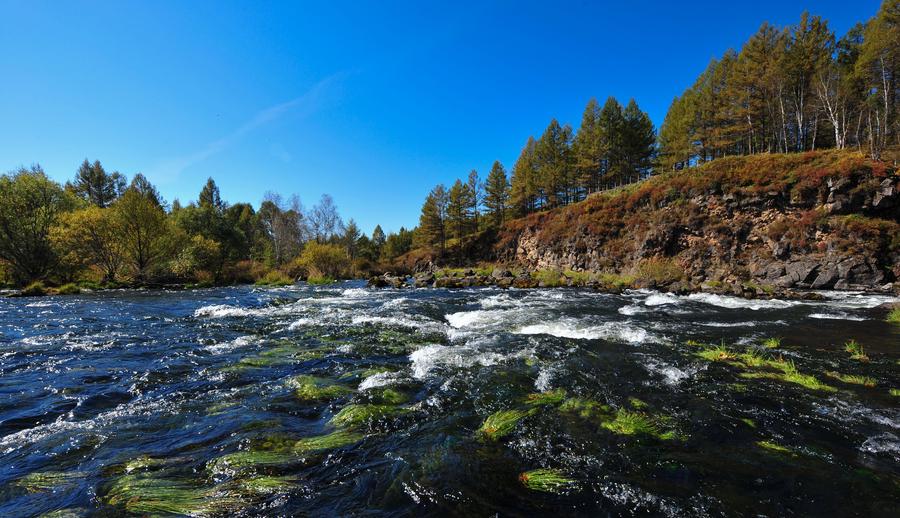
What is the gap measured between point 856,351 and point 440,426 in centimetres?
1220

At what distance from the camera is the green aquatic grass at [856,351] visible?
8972mm

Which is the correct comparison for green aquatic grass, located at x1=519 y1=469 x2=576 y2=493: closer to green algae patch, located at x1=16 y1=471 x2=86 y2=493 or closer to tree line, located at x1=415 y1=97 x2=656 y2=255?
green algae patch, located at x1=16 y1=471 x2=86 y2=493

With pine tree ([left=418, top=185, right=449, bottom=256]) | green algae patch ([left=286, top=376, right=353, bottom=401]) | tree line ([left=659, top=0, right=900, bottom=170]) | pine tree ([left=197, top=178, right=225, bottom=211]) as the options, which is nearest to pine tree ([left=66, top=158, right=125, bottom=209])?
pine tree ([left=197, top=178, right=225, bottom=211])

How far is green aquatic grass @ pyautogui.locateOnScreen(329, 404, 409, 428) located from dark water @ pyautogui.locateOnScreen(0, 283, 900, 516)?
0.19ft

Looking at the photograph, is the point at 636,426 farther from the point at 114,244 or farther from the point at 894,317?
the point at 114,244

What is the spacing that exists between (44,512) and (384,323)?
10.9 m

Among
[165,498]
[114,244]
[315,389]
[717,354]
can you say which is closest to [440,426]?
[315,389]

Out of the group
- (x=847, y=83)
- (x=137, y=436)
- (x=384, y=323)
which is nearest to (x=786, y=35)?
(x=847, y=83)

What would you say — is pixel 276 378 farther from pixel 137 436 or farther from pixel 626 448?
pixel 626 448

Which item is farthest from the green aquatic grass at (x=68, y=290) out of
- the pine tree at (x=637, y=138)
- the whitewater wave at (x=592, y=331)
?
the pine tree at (x=637, y=138)

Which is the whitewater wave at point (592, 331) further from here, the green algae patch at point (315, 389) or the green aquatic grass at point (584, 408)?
the green algae patch at point (315, 389)

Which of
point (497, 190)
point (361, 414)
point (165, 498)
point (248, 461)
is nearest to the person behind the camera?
point (165, 498)

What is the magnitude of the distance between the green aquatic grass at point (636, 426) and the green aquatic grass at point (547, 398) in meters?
1.06

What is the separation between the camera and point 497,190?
227 feet
